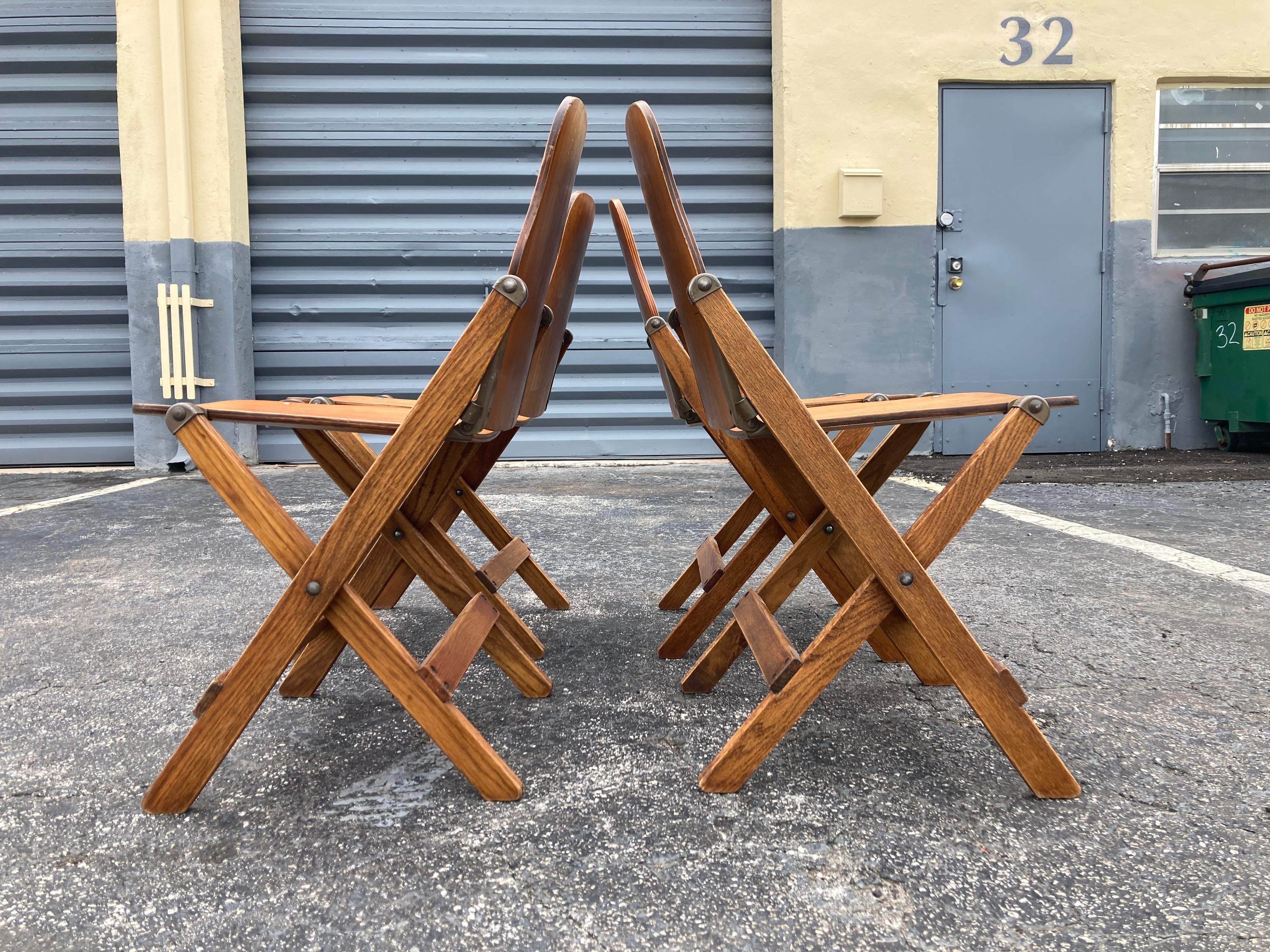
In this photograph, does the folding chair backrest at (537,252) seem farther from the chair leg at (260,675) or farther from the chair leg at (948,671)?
the chair leg at (948,671)

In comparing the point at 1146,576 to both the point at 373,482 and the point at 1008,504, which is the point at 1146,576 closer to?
the point at 1008,504

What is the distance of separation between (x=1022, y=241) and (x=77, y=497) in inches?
235

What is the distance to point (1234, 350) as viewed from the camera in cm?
557

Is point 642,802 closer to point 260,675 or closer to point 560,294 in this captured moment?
point 260,675

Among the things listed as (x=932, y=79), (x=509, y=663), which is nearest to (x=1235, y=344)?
(x=932, y=79)

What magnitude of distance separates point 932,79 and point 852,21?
0.66 metres

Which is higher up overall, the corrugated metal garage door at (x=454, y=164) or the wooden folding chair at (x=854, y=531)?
the corrugated metal garage door at (x=454, y=164)

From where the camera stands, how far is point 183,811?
47.0 inches

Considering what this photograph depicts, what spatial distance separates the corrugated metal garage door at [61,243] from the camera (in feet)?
18.3

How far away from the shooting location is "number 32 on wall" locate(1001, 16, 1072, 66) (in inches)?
225

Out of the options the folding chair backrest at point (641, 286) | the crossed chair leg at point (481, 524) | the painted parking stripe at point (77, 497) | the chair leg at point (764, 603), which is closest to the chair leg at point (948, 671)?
the chair leg at point (764, 603)

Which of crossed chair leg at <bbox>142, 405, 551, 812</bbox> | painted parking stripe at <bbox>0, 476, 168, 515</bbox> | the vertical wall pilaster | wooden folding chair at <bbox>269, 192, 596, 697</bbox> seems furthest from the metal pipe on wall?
crossed chair leg at <bbox>142, 405, 551, 812</bbox>

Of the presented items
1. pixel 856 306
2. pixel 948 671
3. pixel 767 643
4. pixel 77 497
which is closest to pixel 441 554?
pixel 767 643

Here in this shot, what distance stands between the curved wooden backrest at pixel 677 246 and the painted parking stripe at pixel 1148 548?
1.81 metres
